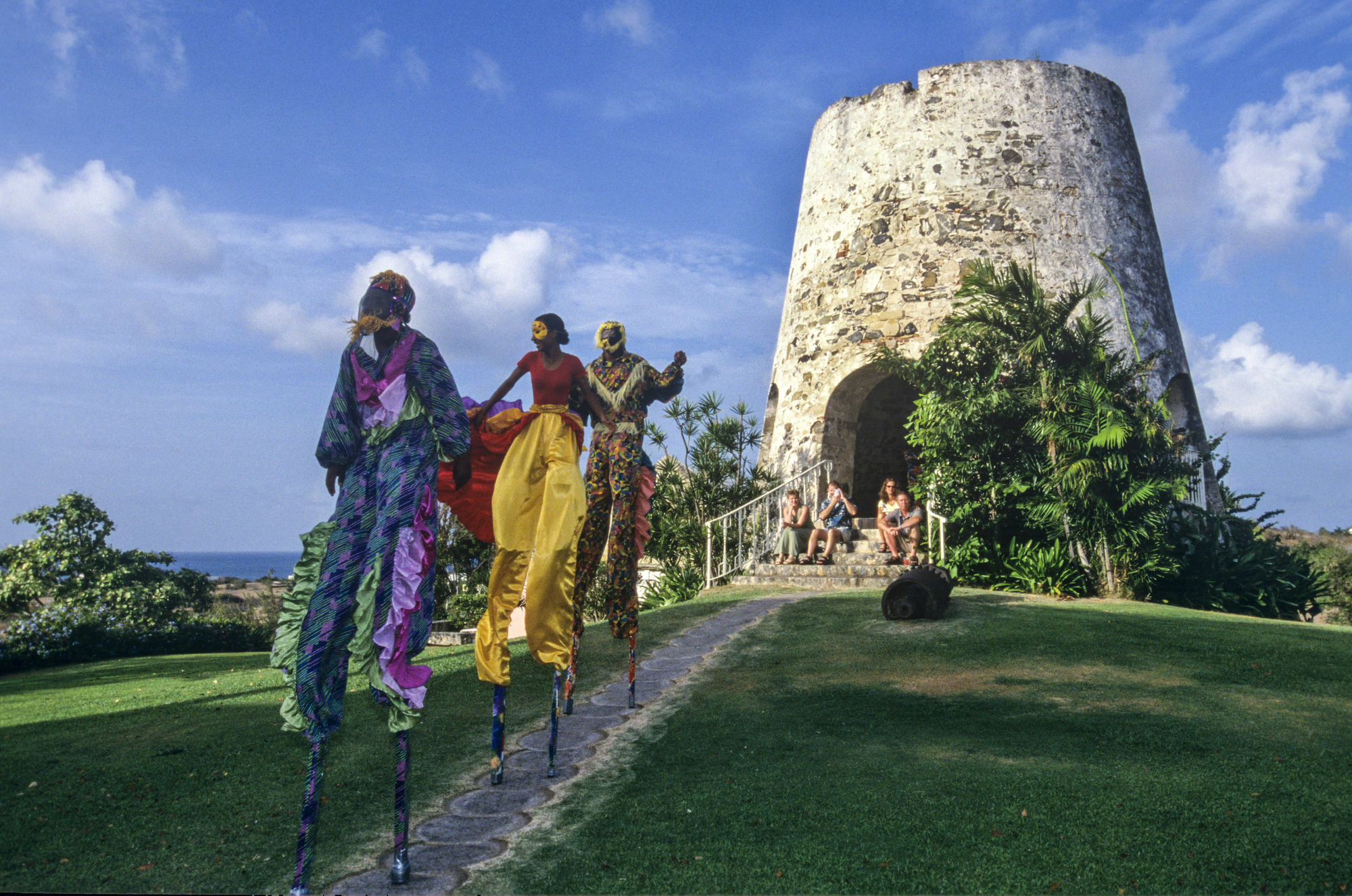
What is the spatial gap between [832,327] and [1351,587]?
10.8 m

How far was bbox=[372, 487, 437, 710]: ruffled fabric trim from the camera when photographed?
2998 millimetres

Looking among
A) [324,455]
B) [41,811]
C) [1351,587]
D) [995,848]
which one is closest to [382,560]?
[324,455]

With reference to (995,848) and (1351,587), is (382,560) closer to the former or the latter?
(995,848)

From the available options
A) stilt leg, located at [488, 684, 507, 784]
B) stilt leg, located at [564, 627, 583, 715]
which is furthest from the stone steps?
stilt leg, located at [488, 684, 507, 784]

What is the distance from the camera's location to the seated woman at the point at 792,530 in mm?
11773

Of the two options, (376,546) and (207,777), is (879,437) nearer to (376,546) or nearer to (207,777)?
(207,777)

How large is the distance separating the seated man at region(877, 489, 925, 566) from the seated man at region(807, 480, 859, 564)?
56cm

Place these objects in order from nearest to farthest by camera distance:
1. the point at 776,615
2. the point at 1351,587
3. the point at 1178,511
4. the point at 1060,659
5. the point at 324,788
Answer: the point at 324,788 < the point at 1060,659 < the point at 776,615 < the point at 1178,511 < the point at 1351,587

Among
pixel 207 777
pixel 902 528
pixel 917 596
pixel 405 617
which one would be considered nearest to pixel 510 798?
pixel 405 617

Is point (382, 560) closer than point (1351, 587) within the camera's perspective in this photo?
Yes

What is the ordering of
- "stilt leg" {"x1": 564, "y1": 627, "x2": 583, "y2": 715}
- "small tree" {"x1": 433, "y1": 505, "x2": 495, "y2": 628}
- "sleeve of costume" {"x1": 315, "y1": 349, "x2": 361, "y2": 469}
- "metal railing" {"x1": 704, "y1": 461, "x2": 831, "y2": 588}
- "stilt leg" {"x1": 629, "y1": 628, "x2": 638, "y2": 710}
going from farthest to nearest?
"small tree" {"x1": 433, "y1": 505, "x2": 495, "y2": 628}
"metal railing" {"x1": 704, "y1": 461, "x2": 831, "y2": 588}
"stilt leg" {"x1": 629, "y1": 628, "x2": 638, "y2": 710}
"stilt leg" {"x1": 564, "y1": 627, "x2": 583, "y2": 715}
"sleeve of costume" {"x1": 315, "y1": 349, "x2": 361, "y2": 469}

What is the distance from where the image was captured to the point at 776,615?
8.62m

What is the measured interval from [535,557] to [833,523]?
27.2 feet

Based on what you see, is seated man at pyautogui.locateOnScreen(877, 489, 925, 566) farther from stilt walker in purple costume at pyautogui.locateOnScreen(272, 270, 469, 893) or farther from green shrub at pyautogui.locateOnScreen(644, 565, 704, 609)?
stilt walker in purple costume at pyautogui.locateOnScreen(272, 270, 469, 893)
